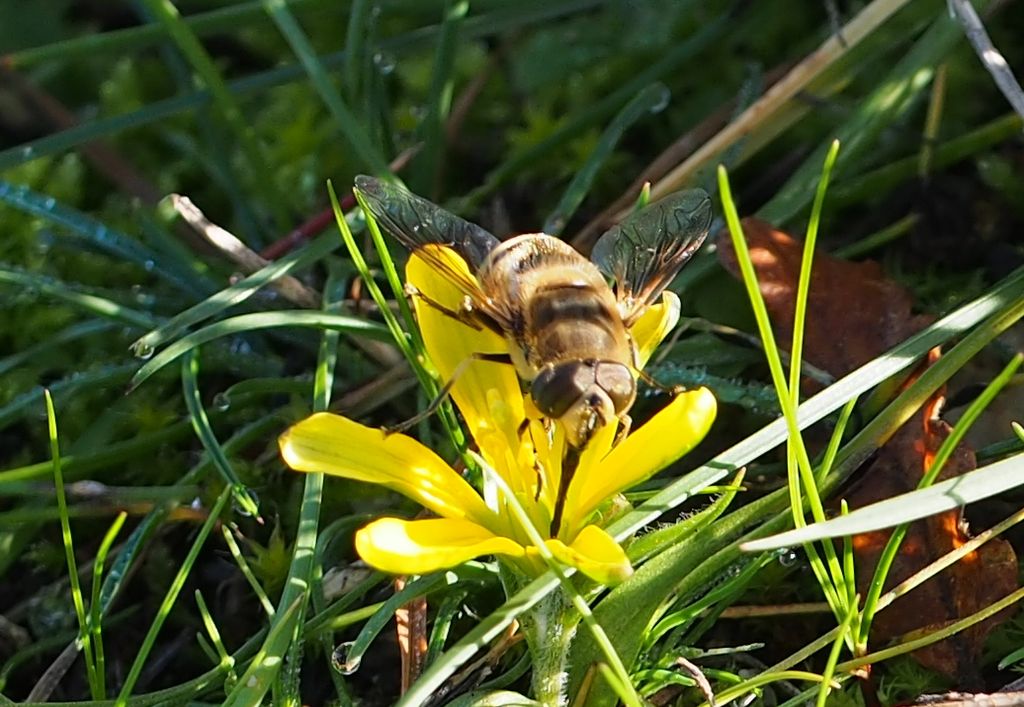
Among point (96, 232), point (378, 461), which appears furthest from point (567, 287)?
point (96, 232)

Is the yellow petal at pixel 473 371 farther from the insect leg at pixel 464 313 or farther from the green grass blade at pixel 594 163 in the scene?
the green grass blade at pixel 594 163

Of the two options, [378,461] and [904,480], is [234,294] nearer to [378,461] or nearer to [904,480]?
[378,461]

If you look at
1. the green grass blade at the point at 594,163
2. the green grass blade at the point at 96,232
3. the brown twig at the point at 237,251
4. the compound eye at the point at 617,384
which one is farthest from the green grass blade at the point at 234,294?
the compound eye at the point at 617,384

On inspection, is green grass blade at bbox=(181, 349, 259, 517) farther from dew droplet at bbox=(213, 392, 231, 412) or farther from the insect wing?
the insect wing

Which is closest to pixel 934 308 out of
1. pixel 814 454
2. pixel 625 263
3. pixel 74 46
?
pixel 814 454

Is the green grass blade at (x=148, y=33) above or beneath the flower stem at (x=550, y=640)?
above

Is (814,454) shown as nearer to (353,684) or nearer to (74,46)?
(353,684)
